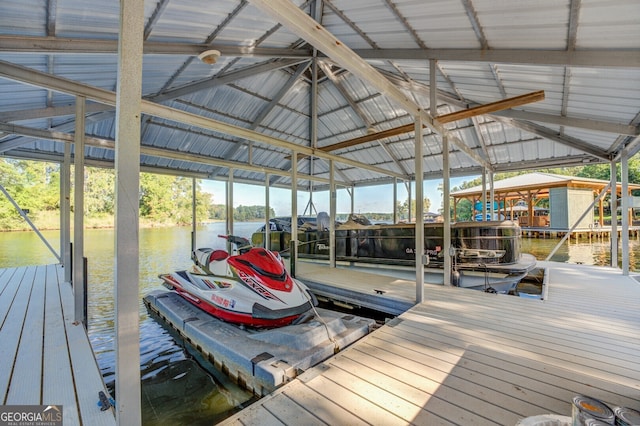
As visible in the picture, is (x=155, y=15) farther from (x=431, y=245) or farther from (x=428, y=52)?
(x=431, y=245)

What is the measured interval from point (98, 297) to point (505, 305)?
7110 millimetres

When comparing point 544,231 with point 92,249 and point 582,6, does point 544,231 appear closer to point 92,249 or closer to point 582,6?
point 582,6

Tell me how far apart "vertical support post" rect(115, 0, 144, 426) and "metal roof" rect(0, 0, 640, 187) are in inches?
31.5

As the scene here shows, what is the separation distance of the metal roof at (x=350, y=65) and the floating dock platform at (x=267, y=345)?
8.68ft

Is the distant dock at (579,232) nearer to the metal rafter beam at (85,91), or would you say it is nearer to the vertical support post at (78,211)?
the metal rafter beam at (85,91)

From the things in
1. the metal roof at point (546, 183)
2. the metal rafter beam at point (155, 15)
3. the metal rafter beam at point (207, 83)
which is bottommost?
the metal roof at point (546, 183)

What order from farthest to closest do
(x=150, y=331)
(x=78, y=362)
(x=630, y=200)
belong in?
(x=630, y=200), (x=150, y=331), (x=78, y=362)

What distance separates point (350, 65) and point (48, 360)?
3.69 m

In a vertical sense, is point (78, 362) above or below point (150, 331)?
above

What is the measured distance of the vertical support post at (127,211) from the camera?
1.17m

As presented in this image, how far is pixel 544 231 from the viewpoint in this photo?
16.4m

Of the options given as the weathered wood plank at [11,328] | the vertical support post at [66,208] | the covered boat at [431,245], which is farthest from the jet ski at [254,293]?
the covered boat at [431,245]

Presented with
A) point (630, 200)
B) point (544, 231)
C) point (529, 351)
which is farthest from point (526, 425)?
point (544, 231)

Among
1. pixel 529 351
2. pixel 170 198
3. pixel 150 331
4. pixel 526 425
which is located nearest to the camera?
pixel 526 425
